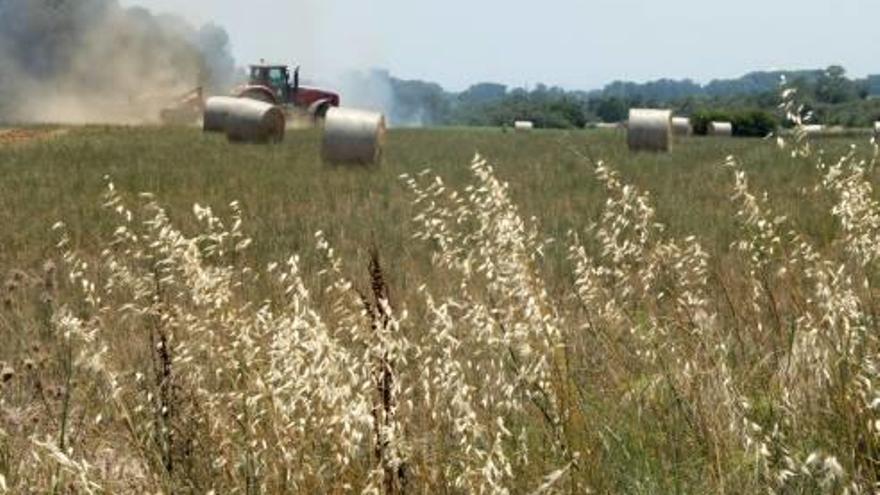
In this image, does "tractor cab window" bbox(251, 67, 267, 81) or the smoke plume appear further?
the smoke plume

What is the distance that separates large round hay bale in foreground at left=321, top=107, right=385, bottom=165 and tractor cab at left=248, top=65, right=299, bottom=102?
36.0 metres

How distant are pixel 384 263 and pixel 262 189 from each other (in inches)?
265

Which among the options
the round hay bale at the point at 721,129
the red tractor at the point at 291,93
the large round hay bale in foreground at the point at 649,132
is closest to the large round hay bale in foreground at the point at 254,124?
the large round hay bale in foreground at the point at 649,132

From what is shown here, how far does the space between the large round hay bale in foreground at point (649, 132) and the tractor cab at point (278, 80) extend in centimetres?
3225

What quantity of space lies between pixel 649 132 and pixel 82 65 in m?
58.2

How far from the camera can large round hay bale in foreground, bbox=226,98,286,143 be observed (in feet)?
99.7

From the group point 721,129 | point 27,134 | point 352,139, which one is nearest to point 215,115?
point 27,134

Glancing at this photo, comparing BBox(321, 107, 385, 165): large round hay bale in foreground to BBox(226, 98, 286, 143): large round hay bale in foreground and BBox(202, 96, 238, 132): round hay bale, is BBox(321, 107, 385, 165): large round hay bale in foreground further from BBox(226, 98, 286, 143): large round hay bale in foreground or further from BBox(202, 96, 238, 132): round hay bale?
BBox(202, 96, 238, 132): round hay bale

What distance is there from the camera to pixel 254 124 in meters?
30.4

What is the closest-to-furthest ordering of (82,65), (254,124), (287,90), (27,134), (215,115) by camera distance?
(254,124)
(27,134)
(215,115)
(287,90)
(82,65)

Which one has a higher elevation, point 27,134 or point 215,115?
point 215,115

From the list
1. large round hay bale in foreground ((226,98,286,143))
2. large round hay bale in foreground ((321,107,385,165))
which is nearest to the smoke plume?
large round hay bale in foreground ((226,98,286,143))

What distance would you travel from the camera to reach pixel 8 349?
5676 millimetres

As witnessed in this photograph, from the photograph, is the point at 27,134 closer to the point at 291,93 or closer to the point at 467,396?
the point at 291,93
